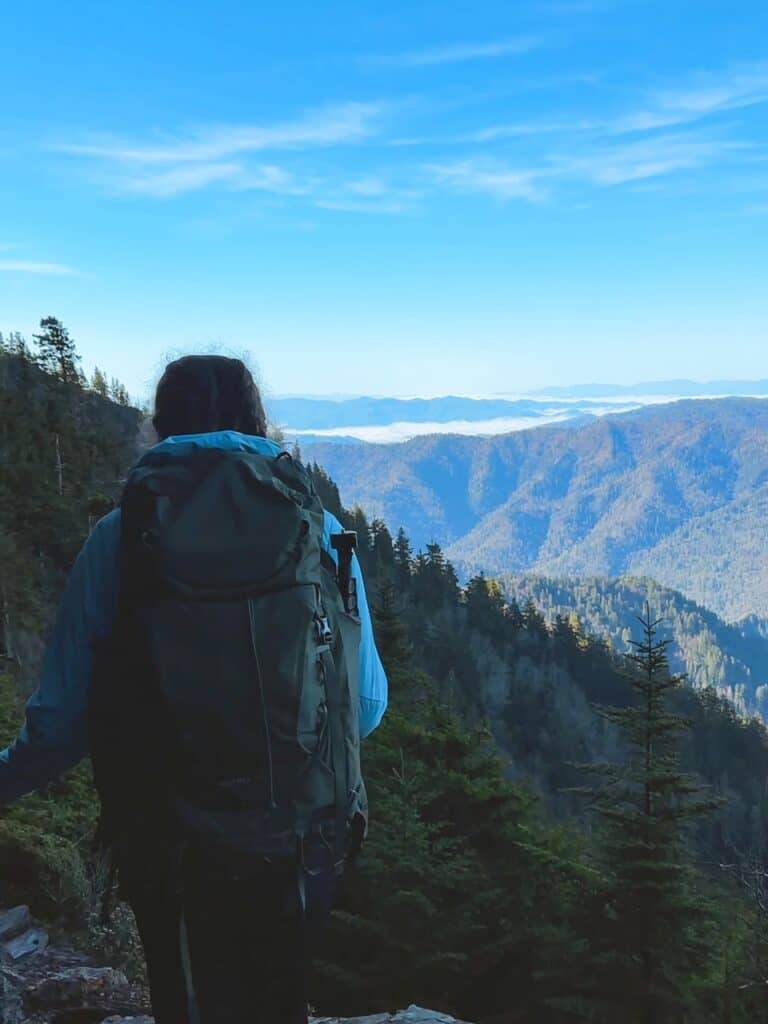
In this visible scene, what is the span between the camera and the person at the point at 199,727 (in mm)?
1958

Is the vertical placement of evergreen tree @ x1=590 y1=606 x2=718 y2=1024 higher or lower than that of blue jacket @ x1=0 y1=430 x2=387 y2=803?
lower

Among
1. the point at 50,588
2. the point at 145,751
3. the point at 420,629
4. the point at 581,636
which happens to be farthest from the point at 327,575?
the point at 581,636

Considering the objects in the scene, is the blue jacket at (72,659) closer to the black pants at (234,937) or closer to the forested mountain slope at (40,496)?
the black pants at (234,937)

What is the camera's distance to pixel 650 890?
7883 millimetres

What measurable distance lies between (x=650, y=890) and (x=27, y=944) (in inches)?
208

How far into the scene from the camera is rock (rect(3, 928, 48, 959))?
4.82m

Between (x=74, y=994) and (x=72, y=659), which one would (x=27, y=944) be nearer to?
(x=74, y=994)

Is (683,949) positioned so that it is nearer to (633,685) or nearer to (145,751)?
(633,685)

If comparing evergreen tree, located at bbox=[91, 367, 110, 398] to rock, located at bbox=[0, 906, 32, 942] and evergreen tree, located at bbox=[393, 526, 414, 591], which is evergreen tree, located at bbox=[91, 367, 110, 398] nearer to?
evergreen tree, located at bbox=[393, 526, 414, 591]

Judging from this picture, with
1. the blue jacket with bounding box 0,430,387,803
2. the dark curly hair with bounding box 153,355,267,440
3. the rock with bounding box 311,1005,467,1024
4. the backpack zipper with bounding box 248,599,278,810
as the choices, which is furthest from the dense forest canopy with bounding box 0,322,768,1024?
the backpack zipper with bounding box 248,599,278,810

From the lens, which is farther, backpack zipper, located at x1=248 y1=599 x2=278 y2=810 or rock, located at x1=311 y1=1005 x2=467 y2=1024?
rock, located at x1=311 y1=1005 x2=467 y2=1024

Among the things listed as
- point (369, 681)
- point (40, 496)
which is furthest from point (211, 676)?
point (40, 496)

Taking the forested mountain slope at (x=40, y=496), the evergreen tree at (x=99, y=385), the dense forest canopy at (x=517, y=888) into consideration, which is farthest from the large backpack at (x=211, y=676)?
the evergreen tree at (x=99, y=385)

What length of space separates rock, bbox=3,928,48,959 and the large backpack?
11.3 feet
